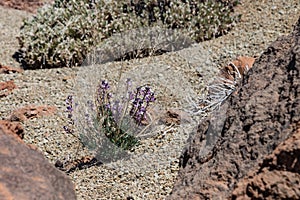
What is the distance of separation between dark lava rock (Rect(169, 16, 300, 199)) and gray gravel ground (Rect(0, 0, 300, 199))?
77 cm

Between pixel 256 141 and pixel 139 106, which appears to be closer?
pixel 256 141

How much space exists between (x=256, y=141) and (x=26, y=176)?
3.54 feet

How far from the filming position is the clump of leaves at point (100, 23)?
7.25 meters

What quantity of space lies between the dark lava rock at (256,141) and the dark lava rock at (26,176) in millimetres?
612

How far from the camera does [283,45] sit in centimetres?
305

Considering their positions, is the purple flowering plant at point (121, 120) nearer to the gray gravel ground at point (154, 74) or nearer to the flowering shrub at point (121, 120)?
the flowering shrub at point (121, 120)

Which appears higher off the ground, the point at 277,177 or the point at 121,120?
the point at 277,177

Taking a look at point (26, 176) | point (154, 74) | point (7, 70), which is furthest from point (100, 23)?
point (26, 176)

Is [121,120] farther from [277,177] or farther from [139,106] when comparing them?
[277,177]

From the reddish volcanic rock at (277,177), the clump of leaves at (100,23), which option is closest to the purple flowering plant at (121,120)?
the reddish volcanic rock at (277,177)

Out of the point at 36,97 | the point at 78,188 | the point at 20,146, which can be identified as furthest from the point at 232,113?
the point at 36,97

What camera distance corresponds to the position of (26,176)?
2.51 metres

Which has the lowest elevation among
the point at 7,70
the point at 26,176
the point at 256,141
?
the point at 7,70

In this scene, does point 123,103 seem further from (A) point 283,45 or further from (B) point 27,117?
(A) point 283,45
